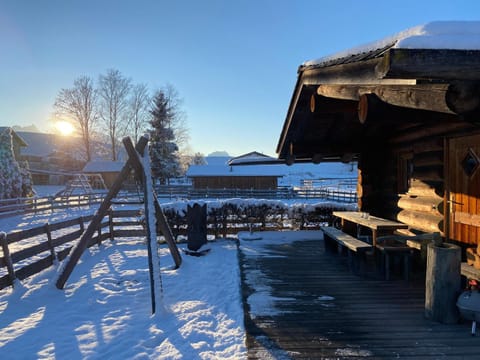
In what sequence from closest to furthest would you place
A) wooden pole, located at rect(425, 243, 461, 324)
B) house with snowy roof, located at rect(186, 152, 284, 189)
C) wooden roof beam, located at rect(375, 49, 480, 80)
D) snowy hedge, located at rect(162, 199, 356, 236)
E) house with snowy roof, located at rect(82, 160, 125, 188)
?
wooden roof beam, located at rect(375, 49, 480, 80)
wooden pole, located at rect(425, 243, 461, 324)
snowy hedge, located at rect(162, 199, 356, 236)
house with snowy roof, located at rect(186, 152, 284, 189)
house with snowy roof, located at rect(82, 160, 125, 188)

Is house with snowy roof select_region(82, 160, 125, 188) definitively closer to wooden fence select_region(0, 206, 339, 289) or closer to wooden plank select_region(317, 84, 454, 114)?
wooden fence select_region(0, 206, 339, 289)

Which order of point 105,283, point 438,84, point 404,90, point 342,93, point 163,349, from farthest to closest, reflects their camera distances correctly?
1. point 105,283
2. point 342,93
3. point 163,349
4. point 404,90
5. point 438,84

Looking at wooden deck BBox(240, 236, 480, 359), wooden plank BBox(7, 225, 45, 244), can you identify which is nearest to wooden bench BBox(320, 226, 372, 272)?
wooden deck BBox(240, 236, 480, 359)

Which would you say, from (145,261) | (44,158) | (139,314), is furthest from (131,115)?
(139,314)

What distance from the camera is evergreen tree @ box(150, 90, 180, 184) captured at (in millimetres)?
37938

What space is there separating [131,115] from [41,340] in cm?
4777

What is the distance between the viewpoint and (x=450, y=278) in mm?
3996

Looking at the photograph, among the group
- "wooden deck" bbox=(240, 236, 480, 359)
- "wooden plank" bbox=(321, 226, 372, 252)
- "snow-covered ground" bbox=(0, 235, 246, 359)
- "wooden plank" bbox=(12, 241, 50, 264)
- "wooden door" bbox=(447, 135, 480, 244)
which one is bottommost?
"snow-covered ground" bbox=(0, 235, 246, 359)

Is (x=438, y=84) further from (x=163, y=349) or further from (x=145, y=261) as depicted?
(x=145, y=261)

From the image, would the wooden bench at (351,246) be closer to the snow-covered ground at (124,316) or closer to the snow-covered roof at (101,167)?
the snow-covered ground at (124,316)

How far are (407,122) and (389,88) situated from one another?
2.22m

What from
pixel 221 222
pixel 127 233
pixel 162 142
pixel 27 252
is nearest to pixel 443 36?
pixel 27 252

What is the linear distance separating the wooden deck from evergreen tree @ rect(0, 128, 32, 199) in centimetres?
2207

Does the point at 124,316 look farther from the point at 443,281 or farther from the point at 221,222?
the point at 221,222
